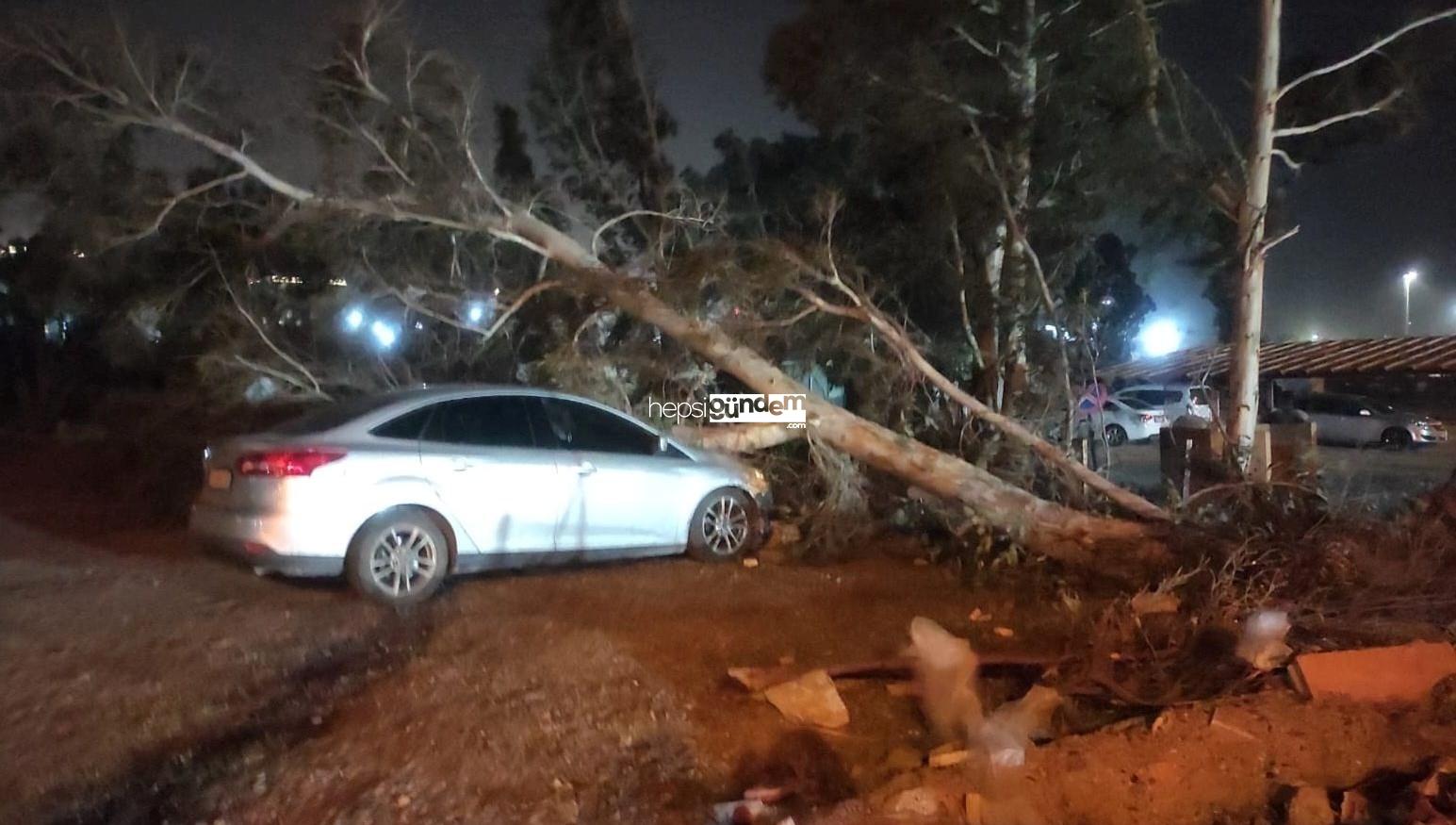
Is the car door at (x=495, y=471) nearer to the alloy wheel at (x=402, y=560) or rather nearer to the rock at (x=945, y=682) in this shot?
the alloy wheel at (x=402, y=560)

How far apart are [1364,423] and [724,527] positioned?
21018 millimetres

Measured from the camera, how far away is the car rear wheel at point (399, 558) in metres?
7.42

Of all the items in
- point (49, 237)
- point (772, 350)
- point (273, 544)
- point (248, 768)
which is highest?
point (49, 237)

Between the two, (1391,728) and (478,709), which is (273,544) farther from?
(1391,728)

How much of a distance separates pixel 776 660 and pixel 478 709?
1753 millimetres

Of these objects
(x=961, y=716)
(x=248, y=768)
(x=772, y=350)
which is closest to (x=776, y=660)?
(x=961, y=716)

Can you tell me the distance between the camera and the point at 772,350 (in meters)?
11.8

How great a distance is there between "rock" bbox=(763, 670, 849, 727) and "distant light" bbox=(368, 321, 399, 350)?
8292 mm

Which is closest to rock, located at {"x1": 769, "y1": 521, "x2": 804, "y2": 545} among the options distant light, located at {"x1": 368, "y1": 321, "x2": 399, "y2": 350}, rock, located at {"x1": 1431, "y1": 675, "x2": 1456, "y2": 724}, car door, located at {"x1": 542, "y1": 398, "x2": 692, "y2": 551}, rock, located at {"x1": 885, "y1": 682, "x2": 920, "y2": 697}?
car door, located at {"x1": 542, "y1": 398, "x2": 692, "y2": 551}

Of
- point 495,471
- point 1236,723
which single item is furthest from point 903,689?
point 495,471

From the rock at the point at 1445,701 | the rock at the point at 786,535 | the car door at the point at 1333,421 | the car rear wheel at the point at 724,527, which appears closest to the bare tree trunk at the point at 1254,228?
the rock at the point at 786,535

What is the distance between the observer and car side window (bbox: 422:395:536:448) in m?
7.95

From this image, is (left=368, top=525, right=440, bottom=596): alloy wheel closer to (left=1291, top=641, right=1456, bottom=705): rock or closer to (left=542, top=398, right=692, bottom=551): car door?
(left=542, top=398, right=692, bottom=551): car door

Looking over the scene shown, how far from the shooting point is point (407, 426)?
777 centimetres
